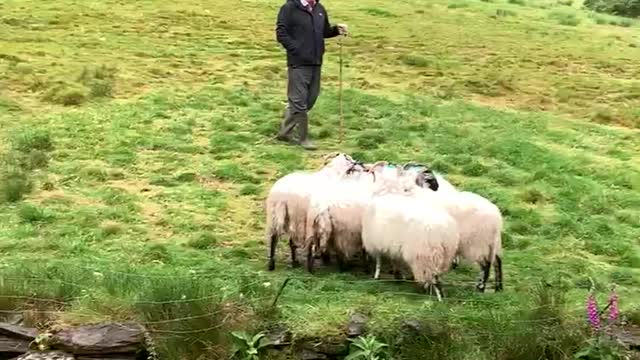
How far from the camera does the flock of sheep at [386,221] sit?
8172mm

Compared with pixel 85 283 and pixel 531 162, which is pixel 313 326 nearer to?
pixel 85 283

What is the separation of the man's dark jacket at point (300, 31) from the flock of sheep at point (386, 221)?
12.9 feet

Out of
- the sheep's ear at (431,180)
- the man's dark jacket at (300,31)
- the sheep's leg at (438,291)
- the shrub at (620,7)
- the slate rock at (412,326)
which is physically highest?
the man's dark jacket at (300,31)

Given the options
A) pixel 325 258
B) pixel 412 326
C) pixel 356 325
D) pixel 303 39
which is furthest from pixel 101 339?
pixel 303 39

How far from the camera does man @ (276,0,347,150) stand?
43.3ft

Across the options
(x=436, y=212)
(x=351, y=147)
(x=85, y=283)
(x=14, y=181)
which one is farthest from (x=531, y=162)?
(x=85, y=283)

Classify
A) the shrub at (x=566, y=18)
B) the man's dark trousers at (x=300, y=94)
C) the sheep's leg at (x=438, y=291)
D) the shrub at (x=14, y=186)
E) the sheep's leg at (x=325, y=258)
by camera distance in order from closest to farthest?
1. the sheep's leg at (x=438, y=291)
2. the sheep's leg at (x=325, y=258)
3. the shrub at (x=14, y=186)
4. the man's dark trousers at (x=300, y=94)
5. the shrub at (x=566, y=18)

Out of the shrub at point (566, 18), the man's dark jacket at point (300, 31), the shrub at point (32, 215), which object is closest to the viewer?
the shrub at point (32, 215)

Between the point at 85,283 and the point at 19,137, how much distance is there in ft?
20.8

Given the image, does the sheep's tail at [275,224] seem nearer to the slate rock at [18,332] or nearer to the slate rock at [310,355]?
the slate rock at [310,355]

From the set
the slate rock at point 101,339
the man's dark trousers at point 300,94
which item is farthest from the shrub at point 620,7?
the slate rock at point 101,339

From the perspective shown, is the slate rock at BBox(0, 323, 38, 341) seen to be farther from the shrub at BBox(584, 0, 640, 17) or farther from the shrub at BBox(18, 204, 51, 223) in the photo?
the shrub at BBox(584, 0, 640, 17)

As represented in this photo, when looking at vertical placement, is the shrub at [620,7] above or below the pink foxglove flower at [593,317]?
below

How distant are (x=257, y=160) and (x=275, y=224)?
408 cm
